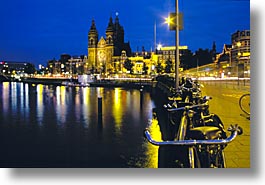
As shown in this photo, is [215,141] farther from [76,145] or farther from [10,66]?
[10,66]

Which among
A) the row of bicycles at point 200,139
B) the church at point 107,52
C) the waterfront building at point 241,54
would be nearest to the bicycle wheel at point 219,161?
the row of bicycles at point 200,139

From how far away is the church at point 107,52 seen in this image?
57.3m

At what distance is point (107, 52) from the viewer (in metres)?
59.4

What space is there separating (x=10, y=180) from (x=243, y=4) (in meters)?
3.33

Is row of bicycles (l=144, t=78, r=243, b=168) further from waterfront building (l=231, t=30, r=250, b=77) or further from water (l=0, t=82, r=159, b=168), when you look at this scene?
waterfront building (l=231, t=30, r=250, b=77)

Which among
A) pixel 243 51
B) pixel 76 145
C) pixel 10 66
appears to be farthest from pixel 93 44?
pixel 76 145

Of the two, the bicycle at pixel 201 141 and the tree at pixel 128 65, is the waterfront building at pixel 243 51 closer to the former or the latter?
the bicycle at pixel 201 141

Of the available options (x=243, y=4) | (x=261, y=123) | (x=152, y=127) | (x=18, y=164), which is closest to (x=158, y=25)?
(x=152, y=127)

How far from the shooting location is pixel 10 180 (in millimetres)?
3635

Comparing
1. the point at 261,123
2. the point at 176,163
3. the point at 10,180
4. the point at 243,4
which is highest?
the point at 243,4

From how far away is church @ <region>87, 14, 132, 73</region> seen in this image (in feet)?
188

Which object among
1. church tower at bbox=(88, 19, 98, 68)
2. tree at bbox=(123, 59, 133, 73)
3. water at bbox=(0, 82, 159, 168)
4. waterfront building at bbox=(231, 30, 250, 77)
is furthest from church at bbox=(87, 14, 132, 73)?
water at bbox=(0, 82, 159, 168)

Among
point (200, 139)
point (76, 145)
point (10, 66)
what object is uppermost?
point (10, 66)

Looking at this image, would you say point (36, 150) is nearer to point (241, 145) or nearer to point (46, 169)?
point (46, 169)
